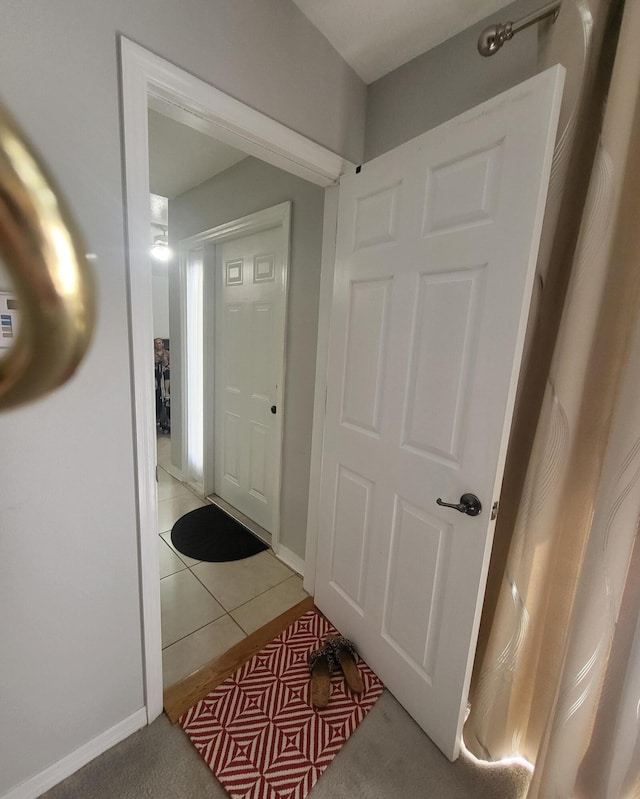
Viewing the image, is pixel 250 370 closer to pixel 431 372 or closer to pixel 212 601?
pixel 212 601

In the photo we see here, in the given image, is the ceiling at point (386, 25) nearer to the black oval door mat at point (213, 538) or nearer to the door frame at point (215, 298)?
the door frame at point (215, 298)

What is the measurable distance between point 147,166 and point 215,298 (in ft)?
5.42

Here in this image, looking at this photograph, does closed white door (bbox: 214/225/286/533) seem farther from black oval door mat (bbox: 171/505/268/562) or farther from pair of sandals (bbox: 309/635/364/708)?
pair of sandals (bbox: 309/635/364/708)

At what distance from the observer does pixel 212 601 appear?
6.25ft

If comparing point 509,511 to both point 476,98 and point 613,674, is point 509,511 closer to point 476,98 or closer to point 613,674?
point 613,674

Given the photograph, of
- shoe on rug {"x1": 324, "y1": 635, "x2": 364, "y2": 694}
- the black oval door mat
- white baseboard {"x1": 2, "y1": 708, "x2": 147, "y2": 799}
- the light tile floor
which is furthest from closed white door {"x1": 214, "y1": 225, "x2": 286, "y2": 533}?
white baseboard {"x1": 2, "y1": 708, "x2": 147, "y2": 799}

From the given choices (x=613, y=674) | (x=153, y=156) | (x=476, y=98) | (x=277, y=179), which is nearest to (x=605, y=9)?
(x=476, y=98)

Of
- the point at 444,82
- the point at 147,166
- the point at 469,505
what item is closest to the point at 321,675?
the point at 469,505

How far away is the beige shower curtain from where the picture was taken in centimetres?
91

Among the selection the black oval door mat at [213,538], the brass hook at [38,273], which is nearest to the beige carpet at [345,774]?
the black oval door mat at [213,538]

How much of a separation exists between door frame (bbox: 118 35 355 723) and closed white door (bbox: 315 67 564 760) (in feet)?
1.13

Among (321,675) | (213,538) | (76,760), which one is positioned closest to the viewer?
(76,760)

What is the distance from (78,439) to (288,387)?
1.16 meters

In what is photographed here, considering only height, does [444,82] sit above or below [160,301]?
above
